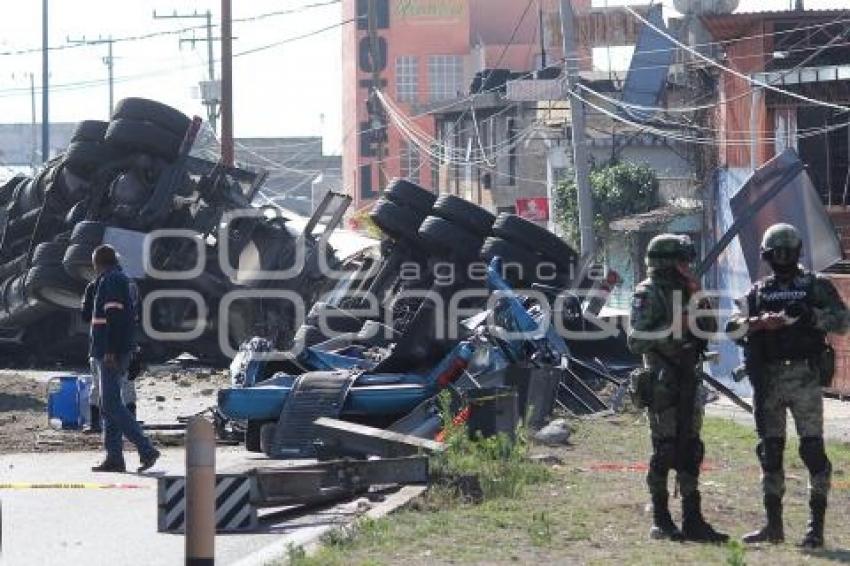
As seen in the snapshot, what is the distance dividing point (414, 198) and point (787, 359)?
1632 cm

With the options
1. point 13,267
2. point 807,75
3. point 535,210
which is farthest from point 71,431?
point 535,210

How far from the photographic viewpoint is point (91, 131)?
28.5 metres

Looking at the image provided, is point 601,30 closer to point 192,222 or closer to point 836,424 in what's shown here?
point 192,222

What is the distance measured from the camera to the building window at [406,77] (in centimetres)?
9325

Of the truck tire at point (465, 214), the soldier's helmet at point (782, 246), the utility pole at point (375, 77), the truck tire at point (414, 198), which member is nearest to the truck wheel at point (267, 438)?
the soldier's helmet at point (782, 246)

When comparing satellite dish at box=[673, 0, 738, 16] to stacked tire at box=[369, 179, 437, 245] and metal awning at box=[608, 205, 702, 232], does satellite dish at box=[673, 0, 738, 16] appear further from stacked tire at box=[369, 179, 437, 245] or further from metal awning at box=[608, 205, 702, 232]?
stacked tire at box=[369, 179, 437, 245]

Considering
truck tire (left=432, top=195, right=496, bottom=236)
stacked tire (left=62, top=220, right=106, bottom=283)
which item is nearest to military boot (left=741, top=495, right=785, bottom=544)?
truck tire (left=432, top=195, right=496, bottom=236)

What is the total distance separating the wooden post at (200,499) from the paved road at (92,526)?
2272 mm

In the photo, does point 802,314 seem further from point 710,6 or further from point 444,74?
point 444,74

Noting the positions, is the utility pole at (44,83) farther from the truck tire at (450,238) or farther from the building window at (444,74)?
the truck tire at (450,238)

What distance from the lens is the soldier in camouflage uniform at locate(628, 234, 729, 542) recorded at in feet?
33.3

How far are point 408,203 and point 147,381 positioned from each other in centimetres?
448

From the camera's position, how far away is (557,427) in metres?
16.0

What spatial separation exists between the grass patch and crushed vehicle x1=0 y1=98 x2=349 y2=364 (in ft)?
46.6
